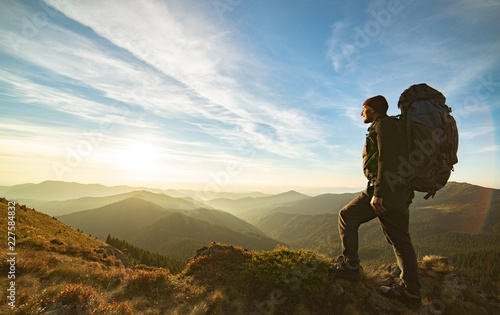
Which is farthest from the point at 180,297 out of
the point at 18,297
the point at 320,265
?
the point at 320,265

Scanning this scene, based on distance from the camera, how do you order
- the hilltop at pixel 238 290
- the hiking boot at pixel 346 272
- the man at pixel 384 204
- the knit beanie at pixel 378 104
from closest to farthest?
the man at pixel 384 204 → the hilltop at pixel 238 290 → the knit beanie at pixel 378 104 → the hiking boot at pixel 346 272

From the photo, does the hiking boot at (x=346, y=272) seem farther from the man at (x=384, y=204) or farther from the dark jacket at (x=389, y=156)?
the dark jacket at (x=389, y=156)

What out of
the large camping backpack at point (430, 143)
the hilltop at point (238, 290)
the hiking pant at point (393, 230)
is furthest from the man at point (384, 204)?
the hilltop at point (238, 290)

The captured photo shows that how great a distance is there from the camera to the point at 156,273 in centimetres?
657

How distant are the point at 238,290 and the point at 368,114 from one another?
5.75 metres

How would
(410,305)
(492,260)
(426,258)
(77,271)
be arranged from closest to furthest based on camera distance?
(410,305)
(77,271)
(426,258)
(492,260)

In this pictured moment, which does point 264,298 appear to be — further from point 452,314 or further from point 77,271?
point 77,271

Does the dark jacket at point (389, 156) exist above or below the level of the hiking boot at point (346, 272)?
above

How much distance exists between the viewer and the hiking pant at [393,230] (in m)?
4.85

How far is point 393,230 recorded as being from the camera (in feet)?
16.2

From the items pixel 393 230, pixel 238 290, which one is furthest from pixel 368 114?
pixel 238 290

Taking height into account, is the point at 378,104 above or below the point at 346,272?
above

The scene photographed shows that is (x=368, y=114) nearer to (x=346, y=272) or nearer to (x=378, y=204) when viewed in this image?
(x=378, y=204)

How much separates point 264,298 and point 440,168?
16.7 feet
